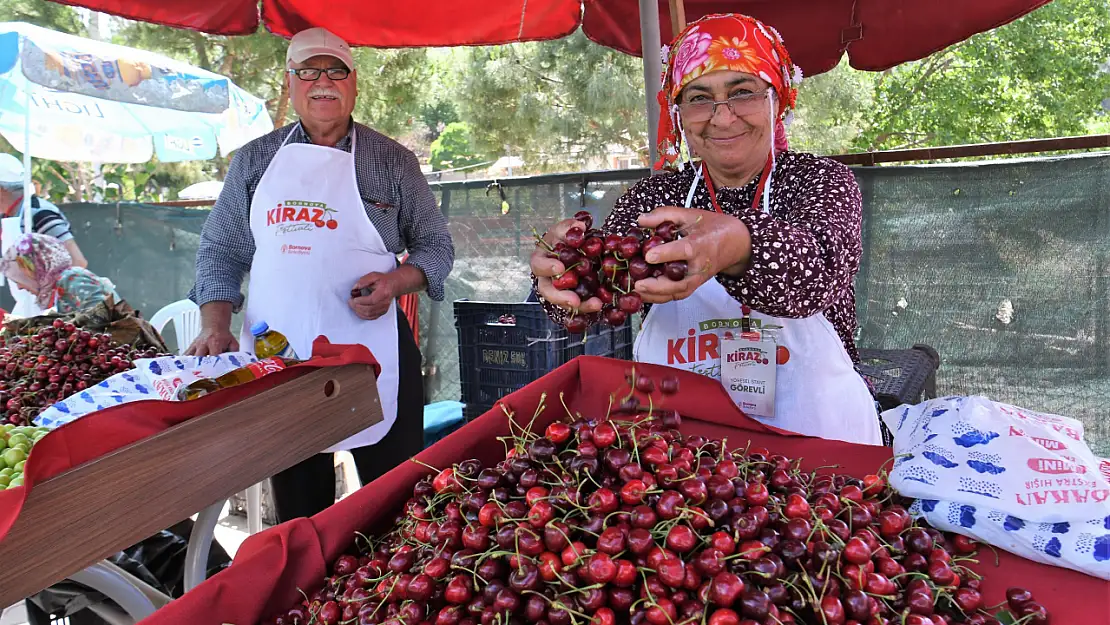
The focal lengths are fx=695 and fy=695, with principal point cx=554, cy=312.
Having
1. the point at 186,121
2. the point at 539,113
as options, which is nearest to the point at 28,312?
the point at 186,121

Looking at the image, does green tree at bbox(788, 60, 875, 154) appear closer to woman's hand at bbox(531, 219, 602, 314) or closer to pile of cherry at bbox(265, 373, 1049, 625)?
woman's hand at bbox(531, 219, 602, 314)

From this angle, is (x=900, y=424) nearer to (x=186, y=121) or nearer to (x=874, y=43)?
(x=874, y=43)

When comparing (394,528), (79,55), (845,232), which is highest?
(79,55)

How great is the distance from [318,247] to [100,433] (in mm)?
1594

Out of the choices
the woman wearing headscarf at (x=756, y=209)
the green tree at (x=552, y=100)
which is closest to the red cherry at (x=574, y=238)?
the woman wearing headscarf at (x=756, y=209)

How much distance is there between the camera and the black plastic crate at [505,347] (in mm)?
4242

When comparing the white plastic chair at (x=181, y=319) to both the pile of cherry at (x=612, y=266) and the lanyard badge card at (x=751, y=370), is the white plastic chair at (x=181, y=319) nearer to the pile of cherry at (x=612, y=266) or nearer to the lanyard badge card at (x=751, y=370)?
the lanyard badge card at (x=751, y=370)

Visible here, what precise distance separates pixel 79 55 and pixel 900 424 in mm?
7182

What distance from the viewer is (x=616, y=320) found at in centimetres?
142

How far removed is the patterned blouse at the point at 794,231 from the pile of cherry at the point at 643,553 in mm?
401

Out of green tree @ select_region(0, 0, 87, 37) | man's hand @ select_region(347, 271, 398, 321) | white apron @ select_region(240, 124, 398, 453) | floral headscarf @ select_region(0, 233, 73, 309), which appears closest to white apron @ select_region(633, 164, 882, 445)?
man's hand @ select_region(347, 271, 398, 321)

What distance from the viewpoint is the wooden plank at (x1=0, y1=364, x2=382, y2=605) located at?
4.47 ft

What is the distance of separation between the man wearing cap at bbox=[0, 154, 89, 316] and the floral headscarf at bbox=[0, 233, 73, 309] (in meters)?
1.16

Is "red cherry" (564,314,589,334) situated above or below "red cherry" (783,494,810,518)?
above
